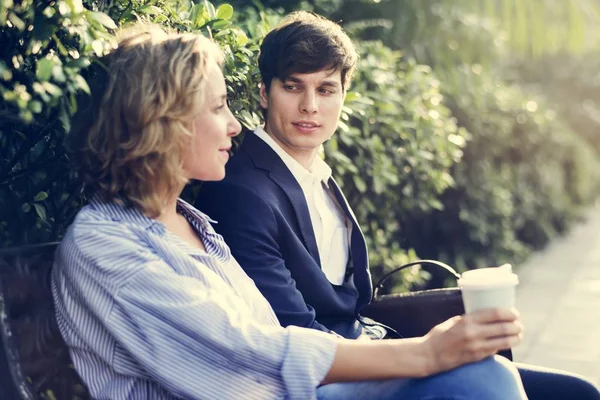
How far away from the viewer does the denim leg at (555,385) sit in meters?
2.61

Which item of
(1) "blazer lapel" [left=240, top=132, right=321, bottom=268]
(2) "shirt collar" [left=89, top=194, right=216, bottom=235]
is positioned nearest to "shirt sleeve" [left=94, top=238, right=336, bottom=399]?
(2) "shirt collar" [left=89, top=194, right=216, bottom=235]

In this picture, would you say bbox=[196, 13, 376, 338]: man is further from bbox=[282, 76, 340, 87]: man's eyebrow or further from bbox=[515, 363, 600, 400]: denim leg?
bbox=[515, 363, 600, 400]: denim leg

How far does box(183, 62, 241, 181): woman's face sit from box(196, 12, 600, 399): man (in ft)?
1.15

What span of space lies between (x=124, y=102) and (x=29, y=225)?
666mm

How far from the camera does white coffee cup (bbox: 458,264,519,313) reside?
209 cm

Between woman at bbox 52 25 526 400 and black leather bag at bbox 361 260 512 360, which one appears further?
black leather bag at bbox 361 260 512 360

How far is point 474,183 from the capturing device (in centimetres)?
691

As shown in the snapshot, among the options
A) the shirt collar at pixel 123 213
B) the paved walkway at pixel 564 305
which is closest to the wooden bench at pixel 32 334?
the shirt collar at pixel 123 213

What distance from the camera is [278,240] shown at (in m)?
2.68

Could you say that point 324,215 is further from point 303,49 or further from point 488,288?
point 488,288

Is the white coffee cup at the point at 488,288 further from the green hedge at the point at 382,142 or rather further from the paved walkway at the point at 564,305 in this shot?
the paved walkway at the point at 564,305

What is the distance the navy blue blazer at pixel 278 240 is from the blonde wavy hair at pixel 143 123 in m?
0.47

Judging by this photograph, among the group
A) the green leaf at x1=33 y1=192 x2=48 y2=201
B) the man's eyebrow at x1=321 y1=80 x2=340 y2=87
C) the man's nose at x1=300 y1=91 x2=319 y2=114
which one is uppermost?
the man's eyebrow at x1=321 y1=80 x2=340 y2=87

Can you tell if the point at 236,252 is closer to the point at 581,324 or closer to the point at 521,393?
the point at 521,393
